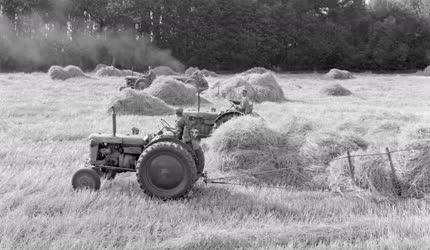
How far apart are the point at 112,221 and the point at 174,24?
126 ft

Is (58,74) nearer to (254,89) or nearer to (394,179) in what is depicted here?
(254,89)

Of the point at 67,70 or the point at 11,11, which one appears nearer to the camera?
the point at 67,70

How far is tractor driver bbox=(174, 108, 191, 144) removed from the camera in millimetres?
6816

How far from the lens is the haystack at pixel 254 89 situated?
739 inches

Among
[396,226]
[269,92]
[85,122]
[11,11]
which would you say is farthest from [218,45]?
[396,226]

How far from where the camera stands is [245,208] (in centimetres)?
632

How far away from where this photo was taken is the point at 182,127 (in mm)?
6914

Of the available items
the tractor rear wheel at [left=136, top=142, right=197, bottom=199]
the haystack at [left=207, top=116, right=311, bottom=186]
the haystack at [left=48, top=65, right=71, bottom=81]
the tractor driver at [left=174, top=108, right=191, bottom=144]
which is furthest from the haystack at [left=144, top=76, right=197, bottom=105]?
the tractor rear wheel at [left=136, top=142, right=197, bottom=199]

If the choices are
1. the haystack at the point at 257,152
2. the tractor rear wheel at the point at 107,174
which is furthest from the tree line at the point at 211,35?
the tractor rear wheel at the point at 107,174

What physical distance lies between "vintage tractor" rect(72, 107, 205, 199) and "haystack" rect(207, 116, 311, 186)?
1.35m

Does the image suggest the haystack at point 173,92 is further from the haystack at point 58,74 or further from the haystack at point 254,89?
the haystack at point 58,74

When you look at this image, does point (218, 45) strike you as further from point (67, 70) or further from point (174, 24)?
point (67, 70)

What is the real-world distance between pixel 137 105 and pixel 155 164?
845cm

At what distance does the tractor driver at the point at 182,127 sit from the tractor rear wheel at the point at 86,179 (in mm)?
1235
